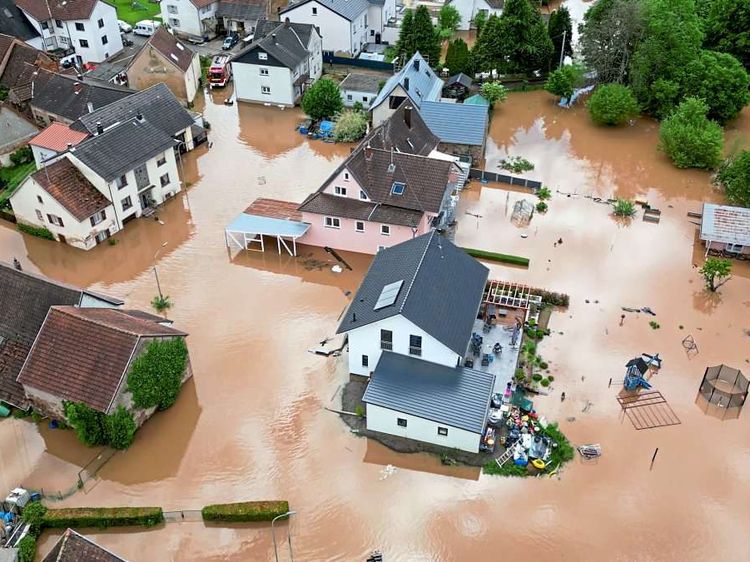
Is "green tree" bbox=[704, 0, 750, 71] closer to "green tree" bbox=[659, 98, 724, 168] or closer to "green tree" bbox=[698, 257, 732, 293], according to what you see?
"green tree" bbox=[659, 98, 724, 168]

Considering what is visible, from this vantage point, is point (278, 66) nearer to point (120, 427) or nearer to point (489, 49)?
point (489, 49)

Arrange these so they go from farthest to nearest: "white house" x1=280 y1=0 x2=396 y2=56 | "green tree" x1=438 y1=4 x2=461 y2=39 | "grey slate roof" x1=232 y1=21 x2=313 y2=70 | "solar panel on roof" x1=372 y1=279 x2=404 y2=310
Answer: "green tree" x1=438 y1=4 x2=461 y2=39, "white house" x1=280 y1=0 x2=396 y2=56, "grey slate roof" x1=232 y1=21 x2=313 y2=70, "solar panel on roof" x1=372 y1=279 x2=404 y2=310

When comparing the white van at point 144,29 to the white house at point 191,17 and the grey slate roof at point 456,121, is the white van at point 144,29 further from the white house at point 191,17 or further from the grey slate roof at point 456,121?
the grey slate roof at point 456,121

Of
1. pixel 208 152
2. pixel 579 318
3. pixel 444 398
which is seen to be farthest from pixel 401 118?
pixel 444 398

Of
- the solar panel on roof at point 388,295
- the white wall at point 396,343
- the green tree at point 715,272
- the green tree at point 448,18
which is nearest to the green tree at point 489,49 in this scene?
the green tree at point 448,18

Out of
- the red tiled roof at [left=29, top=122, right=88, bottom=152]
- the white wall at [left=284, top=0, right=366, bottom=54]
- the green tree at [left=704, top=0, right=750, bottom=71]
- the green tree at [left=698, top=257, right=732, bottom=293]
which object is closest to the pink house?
the green tree at [left=698, top=257, right=732, bottom=293]

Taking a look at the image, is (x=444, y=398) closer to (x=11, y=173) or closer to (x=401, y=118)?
(x=401, y=118)
